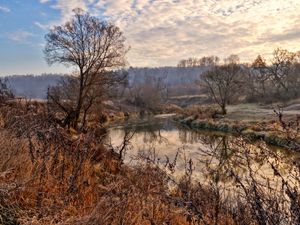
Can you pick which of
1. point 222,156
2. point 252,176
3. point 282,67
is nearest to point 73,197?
point 222,156

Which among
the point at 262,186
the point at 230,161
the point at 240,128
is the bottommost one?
the point at 240,128

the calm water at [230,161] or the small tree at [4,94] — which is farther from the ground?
the small tree at [4,94]

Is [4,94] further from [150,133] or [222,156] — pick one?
[150,133]

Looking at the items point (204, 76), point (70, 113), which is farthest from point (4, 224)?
point (204, 76)

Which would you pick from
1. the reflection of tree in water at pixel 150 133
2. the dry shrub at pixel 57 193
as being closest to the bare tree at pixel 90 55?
the reflection of tree in water at pixel 150 133

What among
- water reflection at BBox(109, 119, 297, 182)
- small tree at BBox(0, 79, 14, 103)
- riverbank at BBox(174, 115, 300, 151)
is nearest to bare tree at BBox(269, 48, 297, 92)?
riverbank at BBox(174, 115, 300, 151)

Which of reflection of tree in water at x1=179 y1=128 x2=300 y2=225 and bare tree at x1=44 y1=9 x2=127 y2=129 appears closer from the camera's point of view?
reflection of tree in water at x1=179 y1=128 x2=300 y2=225

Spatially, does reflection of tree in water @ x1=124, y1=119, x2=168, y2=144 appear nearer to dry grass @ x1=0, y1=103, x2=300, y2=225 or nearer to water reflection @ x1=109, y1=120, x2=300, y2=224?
water reflection @ x1=109, y1=120, x2=300, y2=224

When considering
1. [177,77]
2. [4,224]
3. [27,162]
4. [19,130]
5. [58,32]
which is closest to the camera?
[4,224]

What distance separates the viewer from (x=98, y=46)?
28.2 meters

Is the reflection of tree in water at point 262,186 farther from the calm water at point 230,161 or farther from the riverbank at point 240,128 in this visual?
the riverbank at point 240,128

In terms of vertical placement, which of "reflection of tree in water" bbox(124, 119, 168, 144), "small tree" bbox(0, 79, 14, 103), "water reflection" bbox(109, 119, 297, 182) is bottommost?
"reflection of tree in water" bbox(124, 119, 168, 144)

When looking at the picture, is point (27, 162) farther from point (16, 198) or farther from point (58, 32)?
point (58, 32)

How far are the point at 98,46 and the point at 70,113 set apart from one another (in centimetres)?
640
